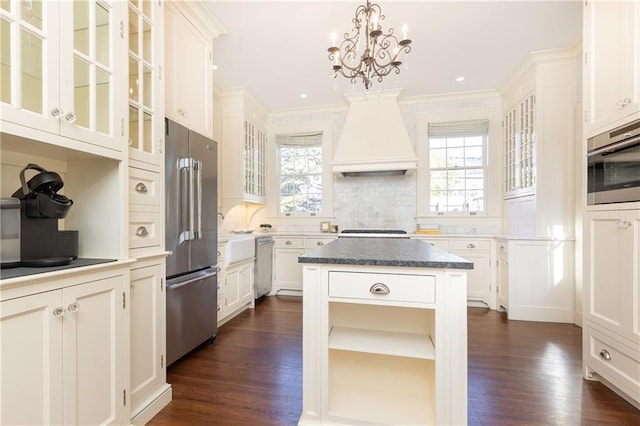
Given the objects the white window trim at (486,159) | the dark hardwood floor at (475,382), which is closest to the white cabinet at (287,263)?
the dark hardwood floor at (475,382)

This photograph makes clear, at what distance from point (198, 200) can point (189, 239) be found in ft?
1.09

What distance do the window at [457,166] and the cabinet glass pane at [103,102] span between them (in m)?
4.08

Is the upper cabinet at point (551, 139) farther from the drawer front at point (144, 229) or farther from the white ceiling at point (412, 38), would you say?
the drawer front at point (144, 229)

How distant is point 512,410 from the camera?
1731 mm

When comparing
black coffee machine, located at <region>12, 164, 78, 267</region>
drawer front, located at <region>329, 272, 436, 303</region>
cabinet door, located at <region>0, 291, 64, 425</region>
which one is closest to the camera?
cabinet door, located at <region>0, 291, 64, 425</region>

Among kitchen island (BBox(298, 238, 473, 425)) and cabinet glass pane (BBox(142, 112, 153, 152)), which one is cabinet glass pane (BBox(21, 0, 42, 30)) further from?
kitchen island (BBox(298, 238, 473, 425))

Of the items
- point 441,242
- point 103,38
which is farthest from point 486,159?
point 103,38

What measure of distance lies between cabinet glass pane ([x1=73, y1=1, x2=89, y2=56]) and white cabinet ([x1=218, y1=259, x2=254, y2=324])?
2.22 m

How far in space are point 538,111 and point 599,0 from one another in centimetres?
147

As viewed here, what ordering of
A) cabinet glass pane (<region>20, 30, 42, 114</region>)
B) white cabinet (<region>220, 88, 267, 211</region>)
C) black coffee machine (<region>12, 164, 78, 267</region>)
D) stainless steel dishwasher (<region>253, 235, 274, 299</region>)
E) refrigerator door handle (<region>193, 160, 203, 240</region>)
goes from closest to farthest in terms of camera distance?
1. cabinet glass pane (<region>20, 30, 42, 114</region>)
2. black coffee machine (<region>12, 164, 78, 267</region>)
3. refrigerator door handle (<region>193, 160, 203, 240</region>)
4. stainless steel dishwasher (<region>253, 235, 274, 299</region>)
5. white cabinet (<region>220, 88, 267, 211</region>)

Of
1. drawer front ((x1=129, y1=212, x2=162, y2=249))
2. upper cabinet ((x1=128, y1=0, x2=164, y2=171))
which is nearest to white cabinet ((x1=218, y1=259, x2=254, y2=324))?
drawer front ((x1=129, y1=212, x2=162, y2=249))

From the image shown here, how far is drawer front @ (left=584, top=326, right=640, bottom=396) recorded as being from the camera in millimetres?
1686

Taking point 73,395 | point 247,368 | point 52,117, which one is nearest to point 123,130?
point 52,117

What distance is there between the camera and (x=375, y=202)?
182 inches
